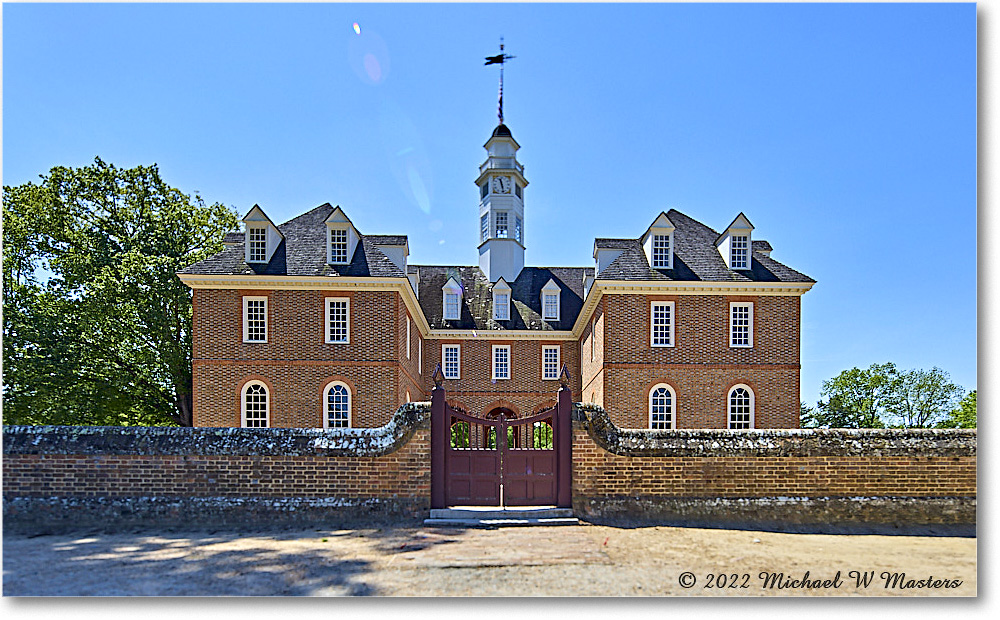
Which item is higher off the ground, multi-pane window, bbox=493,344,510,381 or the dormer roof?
the dormer roof

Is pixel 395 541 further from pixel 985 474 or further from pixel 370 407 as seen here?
pixel 370 407

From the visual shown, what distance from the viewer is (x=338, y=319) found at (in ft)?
71.6

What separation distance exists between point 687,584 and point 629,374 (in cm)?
1488

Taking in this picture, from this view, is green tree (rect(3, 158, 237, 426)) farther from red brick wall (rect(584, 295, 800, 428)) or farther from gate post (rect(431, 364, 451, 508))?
gate post (rect(431, 364, 451, 508))

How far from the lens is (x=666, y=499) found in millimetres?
10531

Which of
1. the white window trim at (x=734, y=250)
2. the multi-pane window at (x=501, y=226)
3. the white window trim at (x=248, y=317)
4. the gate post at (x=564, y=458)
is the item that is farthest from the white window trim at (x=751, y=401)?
the multi-pane window at (x=501, y=226)

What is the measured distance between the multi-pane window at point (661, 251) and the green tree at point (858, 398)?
16374mm

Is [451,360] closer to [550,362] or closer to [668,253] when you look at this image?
[550,362]

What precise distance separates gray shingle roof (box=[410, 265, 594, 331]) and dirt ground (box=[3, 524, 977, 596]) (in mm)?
21756

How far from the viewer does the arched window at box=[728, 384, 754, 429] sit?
2277 centimetres

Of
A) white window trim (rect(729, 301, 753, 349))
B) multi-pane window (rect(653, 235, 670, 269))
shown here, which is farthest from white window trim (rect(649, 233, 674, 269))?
white window trim (rect(729, 301, 753, 349))

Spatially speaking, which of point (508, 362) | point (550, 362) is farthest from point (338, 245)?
point (550, 362)

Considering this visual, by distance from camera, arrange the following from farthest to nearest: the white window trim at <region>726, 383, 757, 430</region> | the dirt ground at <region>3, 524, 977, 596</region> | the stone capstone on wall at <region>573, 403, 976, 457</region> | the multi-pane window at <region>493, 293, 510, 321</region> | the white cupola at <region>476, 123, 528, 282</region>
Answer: the white cupola at <region>476, 123, 528, 282</region>
the multi-pane window at <region>493, 293, 510, 321</region>
the white window trim at <region>726, 383, 757, 430</region>
the stone capstone on wall at <region>573, 403, 976, 457</region>
the dirt ground at <region>3, 524, 977, 596</region>

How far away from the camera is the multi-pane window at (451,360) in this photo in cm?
3089
